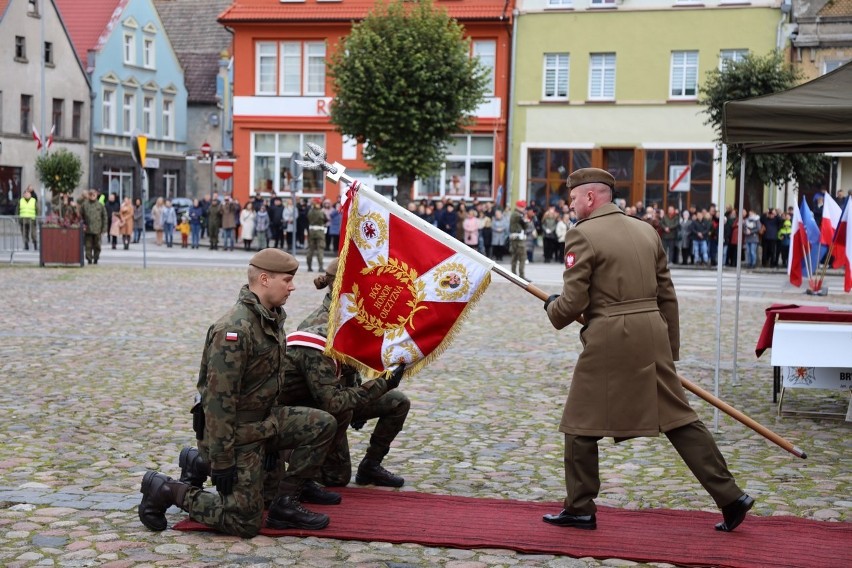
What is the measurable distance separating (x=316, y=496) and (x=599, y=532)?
1567 millimetres

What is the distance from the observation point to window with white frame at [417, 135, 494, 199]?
45.5 m

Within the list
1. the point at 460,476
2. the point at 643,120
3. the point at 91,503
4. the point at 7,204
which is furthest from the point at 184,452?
the point at 7,204

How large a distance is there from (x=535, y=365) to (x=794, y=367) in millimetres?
3458

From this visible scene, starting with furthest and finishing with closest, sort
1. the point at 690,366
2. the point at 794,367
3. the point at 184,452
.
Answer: the point at 690,366
the point at 794,367
the point at 184,452

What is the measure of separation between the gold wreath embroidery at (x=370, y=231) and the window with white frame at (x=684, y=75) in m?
37.4

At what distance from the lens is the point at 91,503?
6.62 m

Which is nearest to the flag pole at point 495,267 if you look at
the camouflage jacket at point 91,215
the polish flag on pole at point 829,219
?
the polish flag on pole at point 829,219

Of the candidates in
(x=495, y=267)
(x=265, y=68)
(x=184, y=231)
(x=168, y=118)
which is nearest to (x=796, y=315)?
(x=495, y=267)

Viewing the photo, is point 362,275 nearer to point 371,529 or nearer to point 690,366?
point 371,529

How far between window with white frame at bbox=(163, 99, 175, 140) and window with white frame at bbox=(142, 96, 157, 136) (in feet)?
4.03

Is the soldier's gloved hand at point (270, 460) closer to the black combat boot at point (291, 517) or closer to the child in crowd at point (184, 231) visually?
the black combat boot at point (291, 517)

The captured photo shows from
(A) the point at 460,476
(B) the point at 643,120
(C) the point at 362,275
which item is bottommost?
(A) the point at 460,476

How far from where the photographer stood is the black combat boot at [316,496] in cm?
665

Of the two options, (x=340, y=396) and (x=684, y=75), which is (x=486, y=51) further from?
(x=340, y=396)
